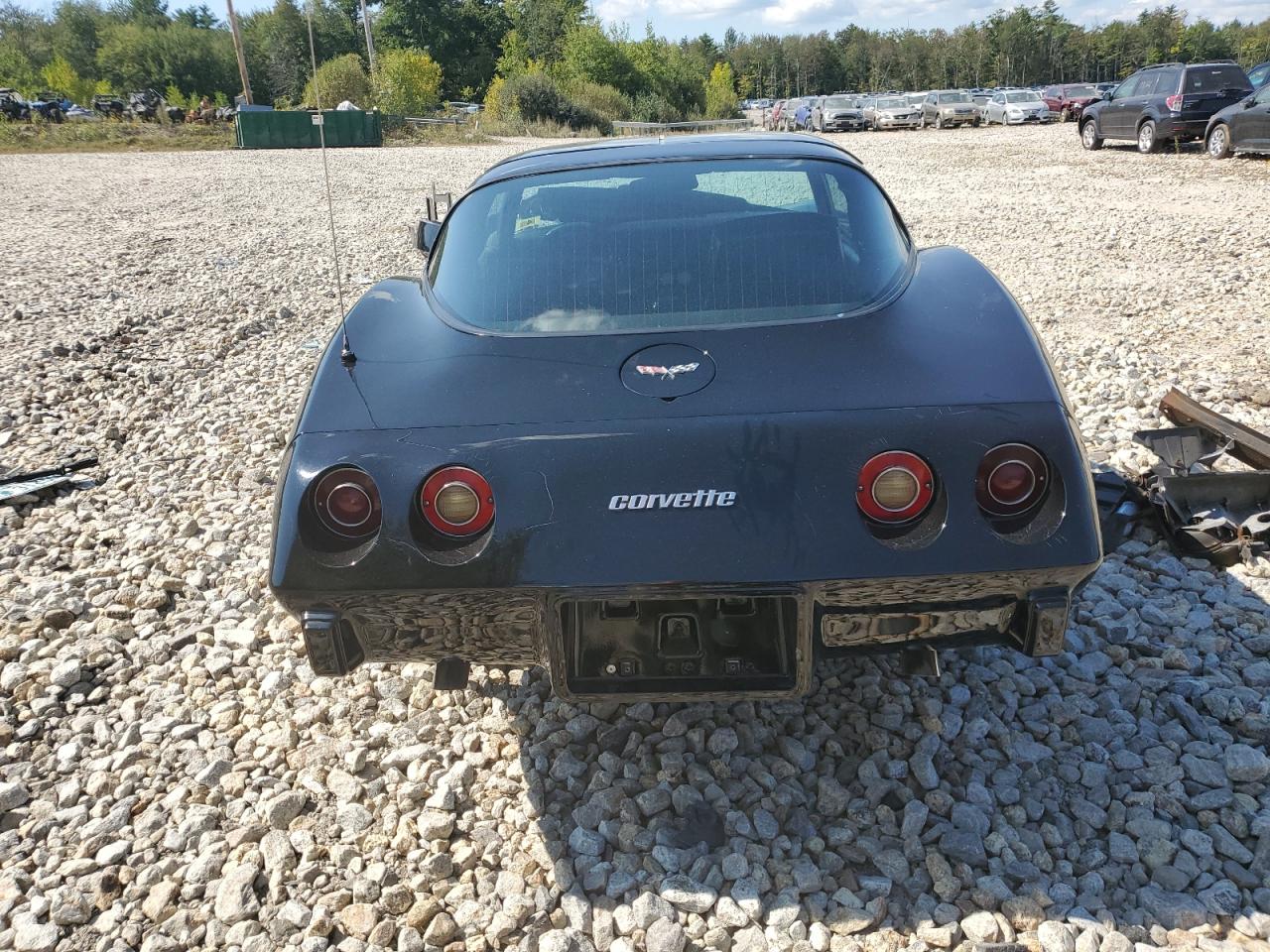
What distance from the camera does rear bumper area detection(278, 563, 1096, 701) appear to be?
207 cm

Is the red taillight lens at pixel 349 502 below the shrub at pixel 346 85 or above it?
below

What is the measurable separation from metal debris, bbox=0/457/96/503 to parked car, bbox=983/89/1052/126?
3453 centimetres

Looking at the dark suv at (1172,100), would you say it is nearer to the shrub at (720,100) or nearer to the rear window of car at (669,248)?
the rear window of car at (669,248)

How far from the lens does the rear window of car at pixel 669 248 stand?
8.53 ft

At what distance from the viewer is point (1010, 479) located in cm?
208

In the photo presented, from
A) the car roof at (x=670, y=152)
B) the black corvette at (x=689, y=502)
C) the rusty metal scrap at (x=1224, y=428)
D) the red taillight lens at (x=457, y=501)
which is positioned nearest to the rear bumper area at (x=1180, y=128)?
the rusty metal scrap at (x=1224, y=428)

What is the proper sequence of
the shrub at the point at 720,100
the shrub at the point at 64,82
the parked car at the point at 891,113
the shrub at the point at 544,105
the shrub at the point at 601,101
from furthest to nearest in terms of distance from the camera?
1. the shrub at the point at 720,100
2. the shrub at the point at 64,82
3. the shrub at the point at 601,101
4. the shrub at the point at 544,105
5. the parked car at the point at 891,113

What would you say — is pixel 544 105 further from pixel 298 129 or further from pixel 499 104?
pixel 298 129

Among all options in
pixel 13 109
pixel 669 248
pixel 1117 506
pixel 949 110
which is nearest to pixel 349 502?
pixel 669 248

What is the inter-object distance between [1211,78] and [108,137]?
121 feet

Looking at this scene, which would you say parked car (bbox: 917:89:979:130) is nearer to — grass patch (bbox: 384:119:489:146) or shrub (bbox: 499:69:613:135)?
shrub (bbox: 499:69:613:135)

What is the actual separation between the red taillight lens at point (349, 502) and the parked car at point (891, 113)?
36.1 meters

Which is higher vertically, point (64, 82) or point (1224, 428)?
point (64, 82)

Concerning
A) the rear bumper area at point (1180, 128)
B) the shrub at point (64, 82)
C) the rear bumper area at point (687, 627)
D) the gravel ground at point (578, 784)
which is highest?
the shrub at point (64, 82)
